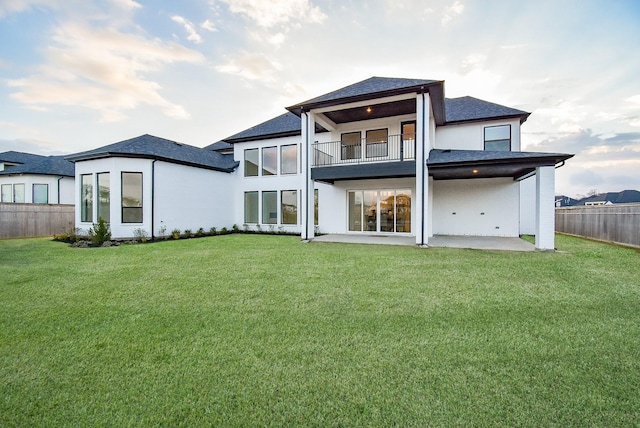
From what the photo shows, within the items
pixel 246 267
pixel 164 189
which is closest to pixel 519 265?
pixel 246 267

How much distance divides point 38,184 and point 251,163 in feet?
48.4

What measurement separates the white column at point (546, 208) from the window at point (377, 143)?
6.03 m

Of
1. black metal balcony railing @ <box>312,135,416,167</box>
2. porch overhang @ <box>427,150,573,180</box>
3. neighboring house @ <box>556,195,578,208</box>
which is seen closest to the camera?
porch overhang @ <box>427,150,573,180</box>

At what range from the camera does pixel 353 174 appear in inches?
464

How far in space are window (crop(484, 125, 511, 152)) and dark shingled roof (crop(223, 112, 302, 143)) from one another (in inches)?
359

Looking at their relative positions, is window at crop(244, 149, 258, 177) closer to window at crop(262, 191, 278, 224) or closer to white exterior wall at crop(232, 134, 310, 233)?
white exterior wall at crop(232, 134, 310, 233)

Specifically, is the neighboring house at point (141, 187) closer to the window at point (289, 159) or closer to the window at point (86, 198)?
the window at point (86, 198)

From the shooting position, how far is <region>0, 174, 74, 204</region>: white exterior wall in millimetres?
18875

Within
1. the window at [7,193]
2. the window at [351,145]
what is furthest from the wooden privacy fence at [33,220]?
the window at [351,145]

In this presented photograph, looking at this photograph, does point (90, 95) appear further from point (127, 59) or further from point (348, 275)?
point (348, 275)

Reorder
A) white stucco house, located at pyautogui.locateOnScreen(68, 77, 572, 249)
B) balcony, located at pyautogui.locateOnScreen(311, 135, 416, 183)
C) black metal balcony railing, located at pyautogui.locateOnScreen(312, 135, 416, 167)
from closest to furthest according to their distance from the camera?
1. white stucco house, located at pyautogui.locateOnScreen(68, 77, 572, 249)
2. balcony, located at pyautogui.locateOnScreen(311, 135, 416, 183)
3. black metal balcony railing, located at pyautogui.locateOnScreen(312, 135, 416, 167)

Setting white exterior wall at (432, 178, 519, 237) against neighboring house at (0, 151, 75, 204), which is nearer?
white exterior wall at (432, 178, 519, 237)

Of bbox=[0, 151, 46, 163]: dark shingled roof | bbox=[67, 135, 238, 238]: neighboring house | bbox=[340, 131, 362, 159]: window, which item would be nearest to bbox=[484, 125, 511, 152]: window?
bbox=[340, 131, 362, 159]: window

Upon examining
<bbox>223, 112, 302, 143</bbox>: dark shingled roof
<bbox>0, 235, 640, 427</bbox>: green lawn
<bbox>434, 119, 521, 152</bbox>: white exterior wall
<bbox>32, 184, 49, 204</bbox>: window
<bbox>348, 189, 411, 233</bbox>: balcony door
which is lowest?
<bbox>0, 235, 640, 427</bbox>: green lawn
